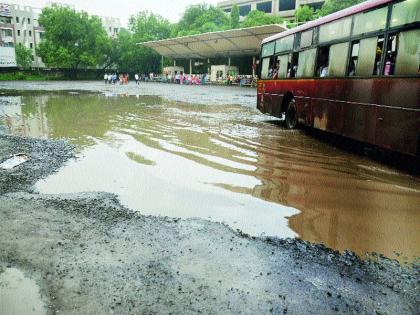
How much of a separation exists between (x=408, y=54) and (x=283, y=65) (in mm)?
6266

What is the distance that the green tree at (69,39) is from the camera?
210ft

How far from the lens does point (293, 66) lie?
11852 mm

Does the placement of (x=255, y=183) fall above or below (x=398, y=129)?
below

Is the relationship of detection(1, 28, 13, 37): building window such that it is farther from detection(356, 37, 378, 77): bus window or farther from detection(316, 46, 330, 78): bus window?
detection(356, 37, 378, 77): bus window

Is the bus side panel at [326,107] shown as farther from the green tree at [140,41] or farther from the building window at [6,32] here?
the building window at [6,32]

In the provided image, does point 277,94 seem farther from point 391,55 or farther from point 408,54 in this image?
point 408,54

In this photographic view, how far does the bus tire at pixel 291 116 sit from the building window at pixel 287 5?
193 ft

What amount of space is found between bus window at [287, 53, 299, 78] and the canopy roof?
26744 mm

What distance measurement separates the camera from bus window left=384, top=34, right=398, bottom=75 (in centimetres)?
698

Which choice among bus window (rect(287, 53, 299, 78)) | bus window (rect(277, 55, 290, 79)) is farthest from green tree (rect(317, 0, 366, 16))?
bus window (rect(287, 53, 299, 78))

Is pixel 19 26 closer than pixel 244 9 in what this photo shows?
No

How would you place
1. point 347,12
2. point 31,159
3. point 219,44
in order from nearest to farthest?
1. point 31,159
2. point 347,12
3. point 219,44

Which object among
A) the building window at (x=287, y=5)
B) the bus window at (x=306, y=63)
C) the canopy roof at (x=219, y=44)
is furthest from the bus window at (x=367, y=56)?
the building window at (x=287, y=5)

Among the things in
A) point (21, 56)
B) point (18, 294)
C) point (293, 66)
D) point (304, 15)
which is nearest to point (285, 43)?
point (293, 66)
